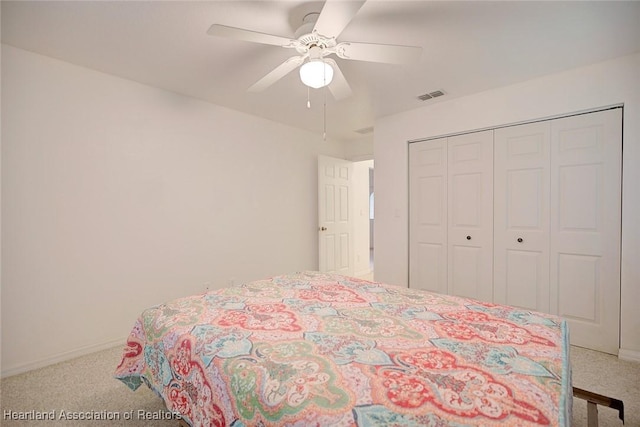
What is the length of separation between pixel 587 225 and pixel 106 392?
12.3ft

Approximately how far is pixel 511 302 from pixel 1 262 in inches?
162

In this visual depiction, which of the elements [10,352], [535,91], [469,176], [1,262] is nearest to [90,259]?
[1,262]

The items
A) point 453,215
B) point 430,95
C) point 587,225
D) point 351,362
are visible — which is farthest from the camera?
point 453,215

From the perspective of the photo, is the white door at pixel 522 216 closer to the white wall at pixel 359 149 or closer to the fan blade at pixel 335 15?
the white wall at pixel 359 149

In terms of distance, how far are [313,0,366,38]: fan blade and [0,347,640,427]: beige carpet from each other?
87.8 inches

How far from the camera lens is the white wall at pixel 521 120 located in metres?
Result: 2.25

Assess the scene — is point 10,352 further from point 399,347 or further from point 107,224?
point 399,347

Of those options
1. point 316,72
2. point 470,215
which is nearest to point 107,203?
point 316,72

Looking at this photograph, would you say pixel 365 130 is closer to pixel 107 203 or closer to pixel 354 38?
pixel 354 38

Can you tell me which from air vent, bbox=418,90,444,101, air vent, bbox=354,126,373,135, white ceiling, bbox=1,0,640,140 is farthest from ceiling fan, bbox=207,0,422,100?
air vent, bbox=354,126,373,135

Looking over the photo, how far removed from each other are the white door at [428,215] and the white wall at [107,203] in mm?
1853

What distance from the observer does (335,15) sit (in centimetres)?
134

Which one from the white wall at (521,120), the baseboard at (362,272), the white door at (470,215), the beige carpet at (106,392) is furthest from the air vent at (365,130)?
the beige carpet at (106,392)

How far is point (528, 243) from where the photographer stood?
9.00 ft
